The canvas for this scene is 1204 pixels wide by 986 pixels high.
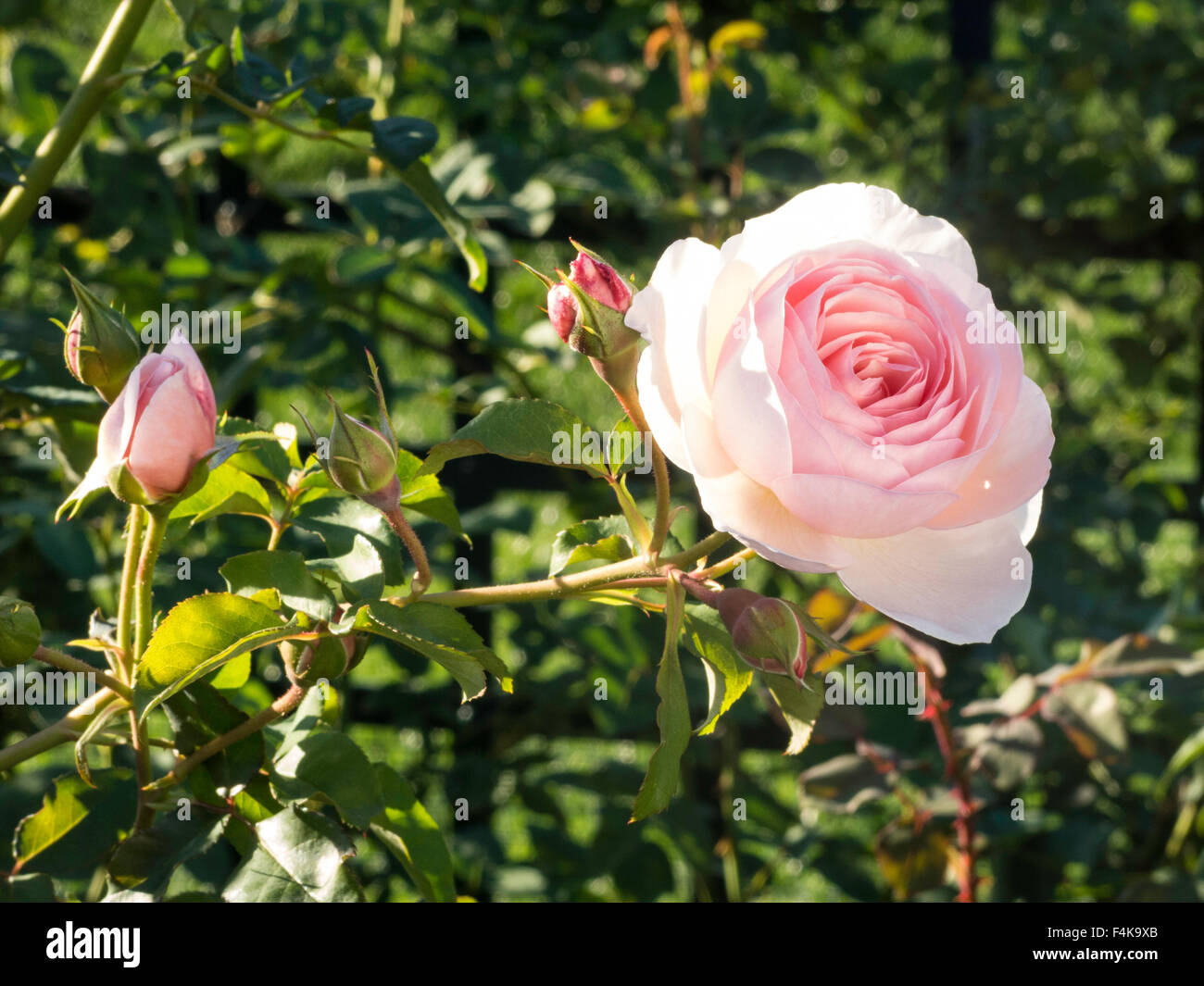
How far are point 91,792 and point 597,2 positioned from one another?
4.38 feet

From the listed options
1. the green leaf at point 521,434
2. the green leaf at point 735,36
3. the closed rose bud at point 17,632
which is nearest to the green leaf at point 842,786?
the green leaf at point 521,434

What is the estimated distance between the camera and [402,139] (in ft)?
2.24

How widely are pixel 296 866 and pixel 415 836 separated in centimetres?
10

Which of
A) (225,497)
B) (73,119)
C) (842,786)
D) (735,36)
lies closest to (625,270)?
(735,36)

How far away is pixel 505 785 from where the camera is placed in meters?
1.53

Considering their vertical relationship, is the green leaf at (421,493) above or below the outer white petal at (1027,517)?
above

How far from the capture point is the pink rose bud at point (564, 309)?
479mm

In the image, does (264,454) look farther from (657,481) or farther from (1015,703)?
(1015,703)

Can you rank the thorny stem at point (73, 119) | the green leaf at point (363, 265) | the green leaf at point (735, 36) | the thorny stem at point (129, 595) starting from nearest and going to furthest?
the thorny stem at point (129, 595)
the thorny stem at point (73, 119)
the green leaf at point (363, 265)
the green leaf at point (735, 36)

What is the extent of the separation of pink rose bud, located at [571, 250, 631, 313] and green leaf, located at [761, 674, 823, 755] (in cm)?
18

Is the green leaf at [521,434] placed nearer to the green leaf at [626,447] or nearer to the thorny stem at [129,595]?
the green leaf at [626,447]

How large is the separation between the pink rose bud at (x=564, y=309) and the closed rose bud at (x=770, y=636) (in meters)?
0.14
